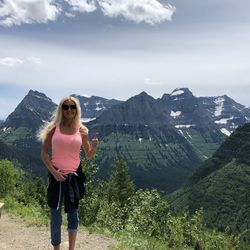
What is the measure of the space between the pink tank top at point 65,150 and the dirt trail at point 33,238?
3858mm

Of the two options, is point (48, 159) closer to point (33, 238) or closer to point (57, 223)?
point (57, 223)

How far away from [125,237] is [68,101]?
21.2 feet

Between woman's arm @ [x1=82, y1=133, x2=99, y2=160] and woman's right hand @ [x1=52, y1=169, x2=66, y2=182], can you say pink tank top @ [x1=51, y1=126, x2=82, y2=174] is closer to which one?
woman's right hand @ [x1=52, y1=169, x2=66, y2=182]

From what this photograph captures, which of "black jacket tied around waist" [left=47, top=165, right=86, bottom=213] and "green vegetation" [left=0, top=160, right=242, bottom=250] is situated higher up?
"black jacket tied around waist" [left=47, top=165, right=86, bottom=213]

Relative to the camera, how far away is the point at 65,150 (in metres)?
10.0

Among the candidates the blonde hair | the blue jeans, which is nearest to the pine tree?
the blue jeans

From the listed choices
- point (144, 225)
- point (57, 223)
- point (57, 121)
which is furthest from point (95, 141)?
point (144, 225)

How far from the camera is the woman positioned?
1005 cm

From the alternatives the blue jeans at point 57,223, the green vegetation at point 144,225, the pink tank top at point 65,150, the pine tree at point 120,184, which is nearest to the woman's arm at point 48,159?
the pink tank top at point 65,150

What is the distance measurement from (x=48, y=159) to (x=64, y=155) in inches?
15.4

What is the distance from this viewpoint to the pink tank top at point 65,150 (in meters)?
10.0

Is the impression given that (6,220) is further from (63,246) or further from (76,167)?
(76,167)

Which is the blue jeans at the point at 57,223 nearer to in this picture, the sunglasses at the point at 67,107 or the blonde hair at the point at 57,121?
the blonde hair at the point at 57,121

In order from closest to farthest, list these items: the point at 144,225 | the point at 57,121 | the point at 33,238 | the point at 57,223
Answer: the point at 57,121, the point at 57,223, the point at 33,238, the point at 144,225
